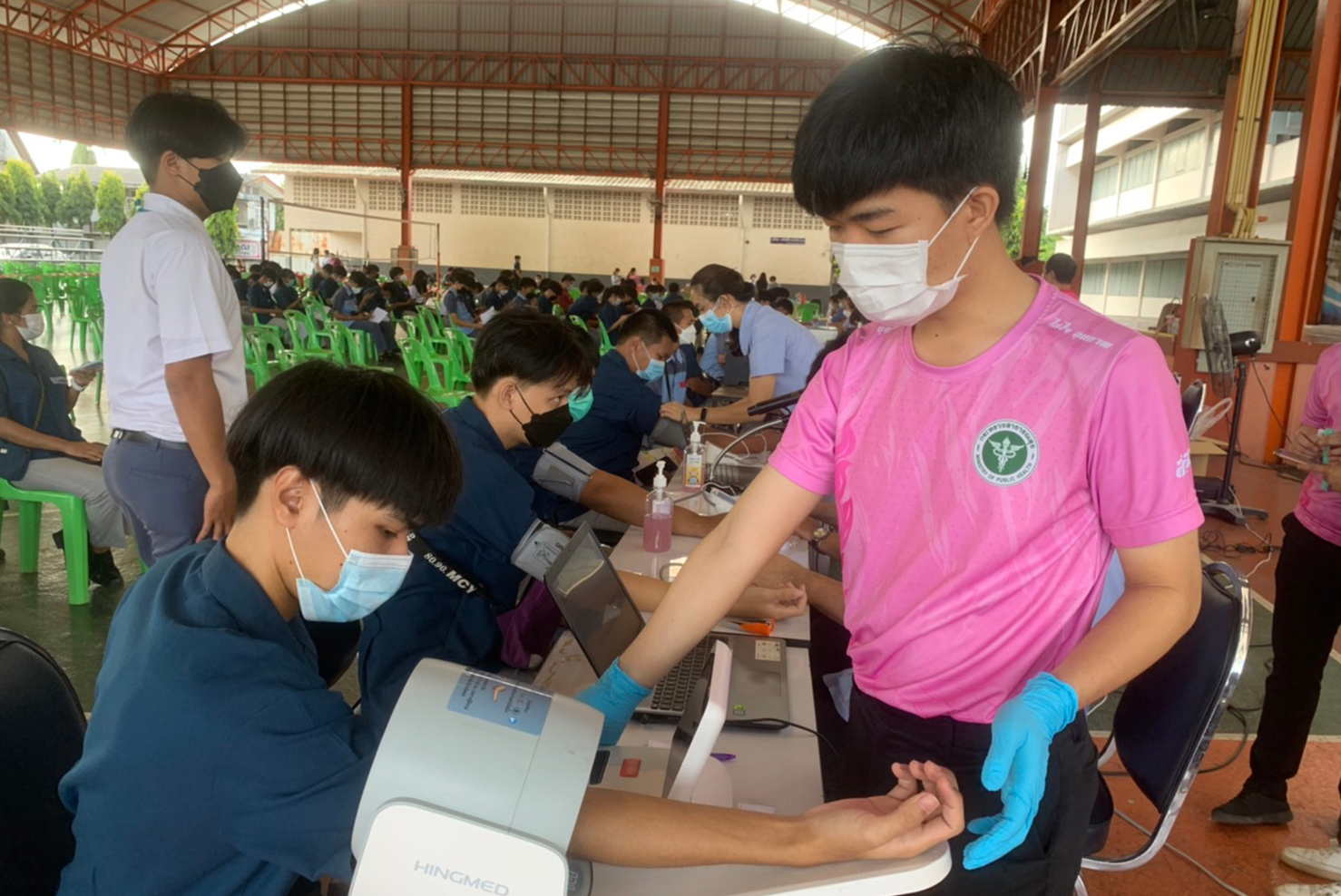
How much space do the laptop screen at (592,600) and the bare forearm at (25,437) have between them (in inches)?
102

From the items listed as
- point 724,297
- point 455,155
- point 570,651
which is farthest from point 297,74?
point 570,651

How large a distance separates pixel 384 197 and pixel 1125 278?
57.5 ft

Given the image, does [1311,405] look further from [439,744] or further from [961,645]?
[439,744]

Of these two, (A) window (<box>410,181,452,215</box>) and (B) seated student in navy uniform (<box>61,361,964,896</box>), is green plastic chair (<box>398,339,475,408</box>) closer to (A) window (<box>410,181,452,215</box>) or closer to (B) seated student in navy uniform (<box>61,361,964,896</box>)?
(B) seated student in navy uniform (<box>61,361,964,896</box>)

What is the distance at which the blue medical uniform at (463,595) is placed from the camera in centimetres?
154

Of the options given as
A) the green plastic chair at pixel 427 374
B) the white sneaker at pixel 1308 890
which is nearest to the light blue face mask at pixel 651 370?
the green plastic chair at pixel 427 374

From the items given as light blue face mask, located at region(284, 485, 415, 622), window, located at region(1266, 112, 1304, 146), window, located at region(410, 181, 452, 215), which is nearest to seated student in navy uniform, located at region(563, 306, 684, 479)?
light blue face mask, located at region(284, 485, 415, 622)

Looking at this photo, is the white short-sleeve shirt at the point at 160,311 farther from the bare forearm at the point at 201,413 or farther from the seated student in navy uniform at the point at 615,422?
the seated student in navy uniform at the point at 615,422

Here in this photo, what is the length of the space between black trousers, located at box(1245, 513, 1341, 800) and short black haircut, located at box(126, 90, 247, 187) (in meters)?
2.48

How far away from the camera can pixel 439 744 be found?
2.35 feet

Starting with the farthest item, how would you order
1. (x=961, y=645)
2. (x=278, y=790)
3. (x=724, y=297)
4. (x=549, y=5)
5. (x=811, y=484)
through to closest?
1. (x=549, y=5)
2. (x=724, y=297)
3. (x=811, y=484)
4. (x=961, y=645)
5. (x=278, y=790)

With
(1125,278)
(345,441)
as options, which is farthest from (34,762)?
(1125,278)

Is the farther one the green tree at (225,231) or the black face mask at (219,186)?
the green tree at (225,231)

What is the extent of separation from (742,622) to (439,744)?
3.36 ft
